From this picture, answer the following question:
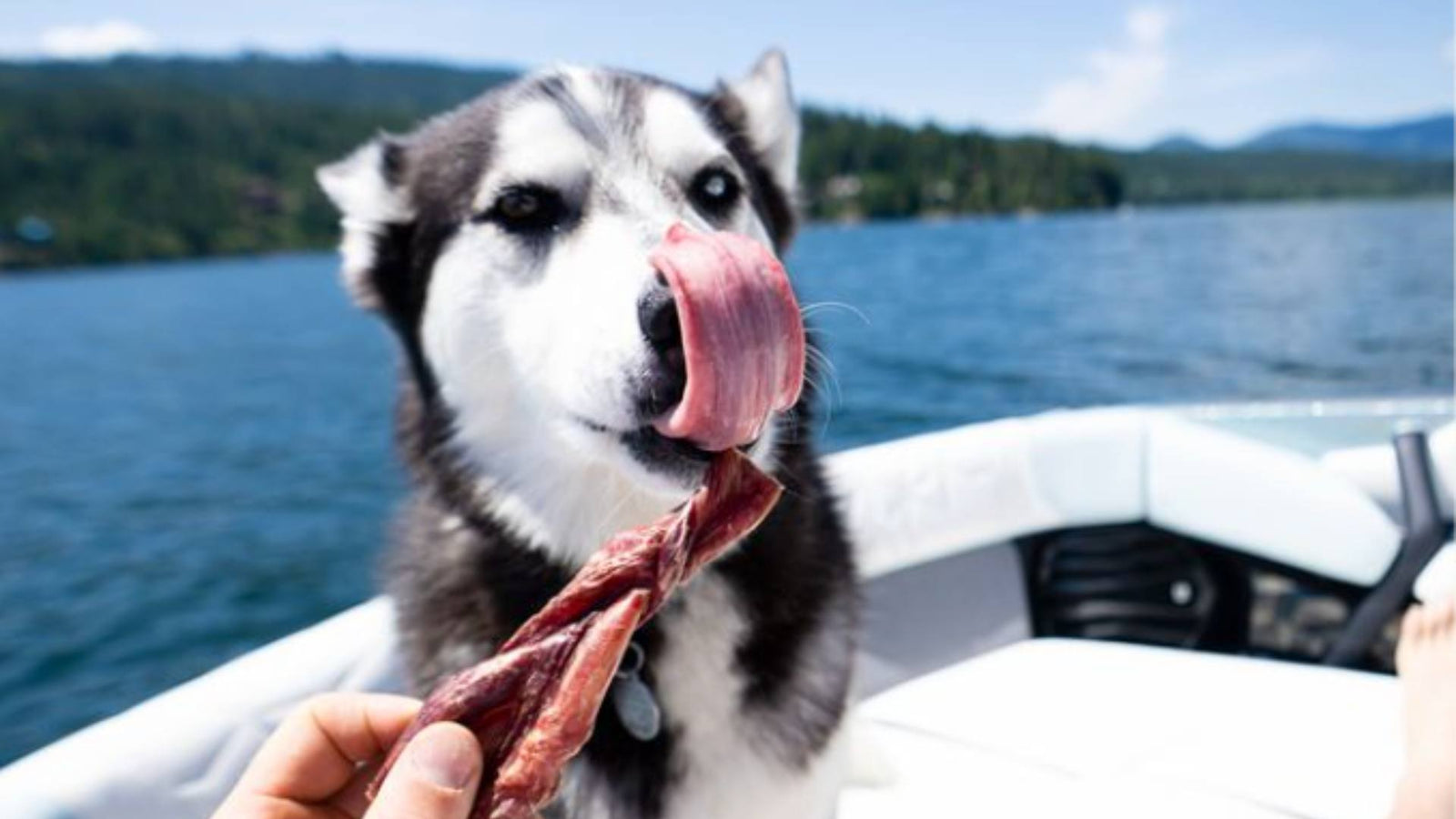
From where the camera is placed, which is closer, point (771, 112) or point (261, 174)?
point (771, 112)

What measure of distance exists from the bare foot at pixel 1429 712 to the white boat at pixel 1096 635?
10cm

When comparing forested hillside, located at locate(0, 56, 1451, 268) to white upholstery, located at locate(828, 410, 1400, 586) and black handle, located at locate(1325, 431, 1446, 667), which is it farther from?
black handle, located at locate(1325, 431, 1446, 667)

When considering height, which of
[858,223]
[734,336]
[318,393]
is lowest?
[858,223]

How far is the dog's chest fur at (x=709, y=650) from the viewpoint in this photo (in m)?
1.79

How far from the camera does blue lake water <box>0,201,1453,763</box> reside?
26.1ft

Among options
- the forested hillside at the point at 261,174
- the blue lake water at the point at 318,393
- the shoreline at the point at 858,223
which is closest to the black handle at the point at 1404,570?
the blue lake water at the point at 318,393

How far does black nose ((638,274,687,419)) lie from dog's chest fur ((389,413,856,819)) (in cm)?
59

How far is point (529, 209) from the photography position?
1.92 m

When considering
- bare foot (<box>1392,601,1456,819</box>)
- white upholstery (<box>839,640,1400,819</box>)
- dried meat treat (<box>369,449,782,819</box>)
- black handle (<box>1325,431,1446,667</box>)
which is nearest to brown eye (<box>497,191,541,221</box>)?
dried meat treat (<box>369,449,782,819</box>)

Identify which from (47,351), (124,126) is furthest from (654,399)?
(124,126)

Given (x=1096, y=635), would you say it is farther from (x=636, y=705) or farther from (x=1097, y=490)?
(x=636, y=705)

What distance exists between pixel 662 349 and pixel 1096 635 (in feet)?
8.47

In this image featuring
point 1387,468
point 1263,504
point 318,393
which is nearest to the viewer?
point 1263,504

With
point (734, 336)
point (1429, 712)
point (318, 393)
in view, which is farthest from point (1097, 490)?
point (318, 393)
